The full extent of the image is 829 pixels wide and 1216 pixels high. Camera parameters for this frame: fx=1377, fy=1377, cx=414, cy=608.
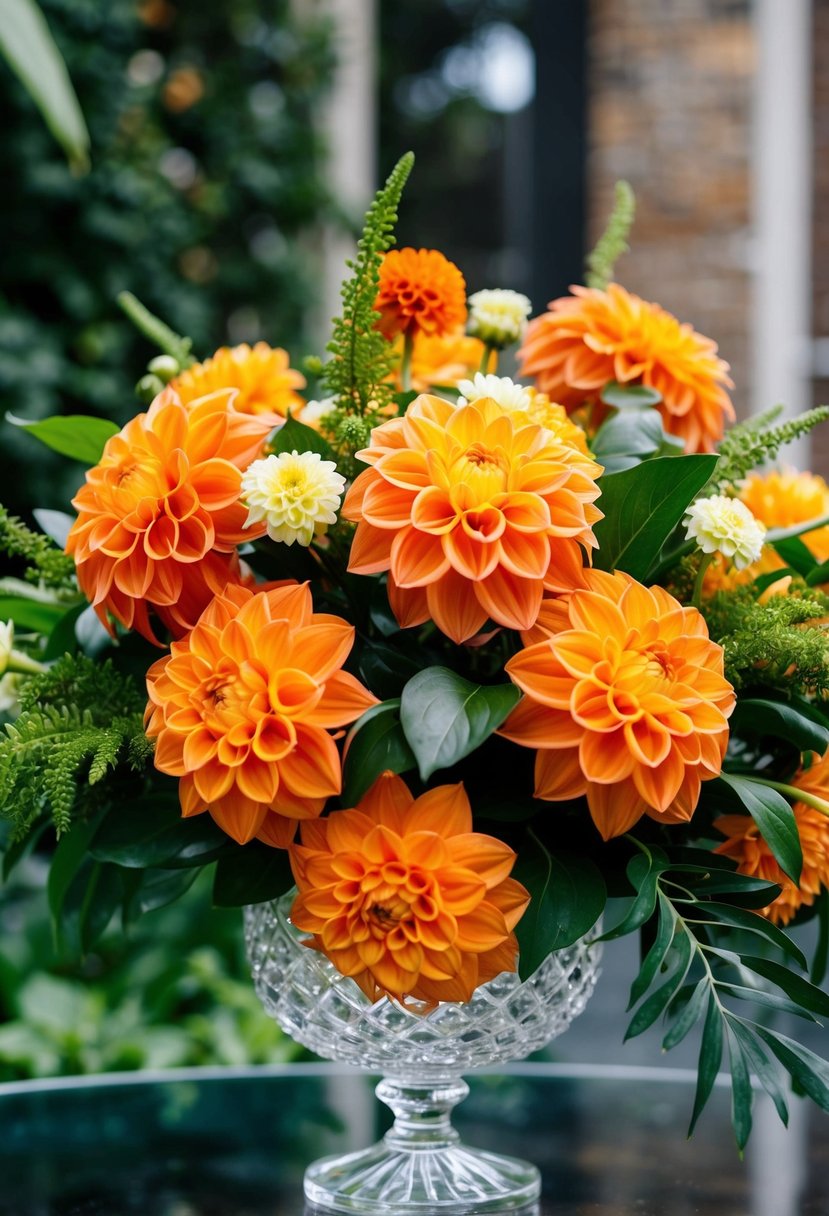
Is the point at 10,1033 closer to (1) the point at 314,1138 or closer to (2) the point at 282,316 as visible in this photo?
(1) the point at 314,1138

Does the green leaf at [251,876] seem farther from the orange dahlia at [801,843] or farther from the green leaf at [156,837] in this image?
the orange dahlia at [801,843]

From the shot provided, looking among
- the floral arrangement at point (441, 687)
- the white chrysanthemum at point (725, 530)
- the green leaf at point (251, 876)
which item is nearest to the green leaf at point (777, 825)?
the floral arrangement at point (441, 687)

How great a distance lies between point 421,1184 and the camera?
80 cm

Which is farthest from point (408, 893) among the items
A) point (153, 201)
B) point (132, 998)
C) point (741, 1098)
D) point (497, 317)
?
point (153, 201)

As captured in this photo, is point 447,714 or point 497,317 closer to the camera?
point 447,714

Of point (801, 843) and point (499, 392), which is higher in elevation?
point (499, 392)

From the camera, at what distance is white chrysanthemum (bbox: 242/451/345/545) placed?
0.65 metres

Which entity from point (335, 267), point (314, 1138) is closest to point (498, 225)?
point (335, 267)

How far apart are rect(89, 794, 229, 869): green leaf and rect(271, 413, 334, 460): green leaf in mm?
196

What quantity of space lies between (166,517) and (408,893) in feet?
0.70

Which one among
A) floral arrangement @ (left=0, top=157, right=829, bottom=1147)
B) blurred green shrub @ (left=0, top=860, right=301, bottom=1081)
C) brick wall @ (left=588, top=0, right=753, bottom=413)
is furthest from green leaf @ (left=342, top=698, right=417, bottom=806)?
brick wall @ (left=588, top=0, right=753, bottom=413)

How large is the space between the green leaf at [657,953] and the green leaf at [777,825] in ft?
0.20

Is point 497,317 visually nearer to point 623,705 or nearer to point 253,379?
point 253,379

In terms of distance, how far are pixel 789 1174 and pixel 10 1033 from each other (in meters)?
1.16
